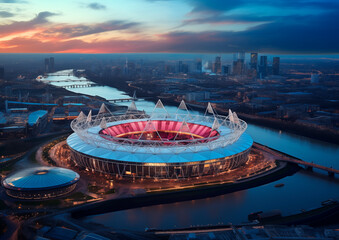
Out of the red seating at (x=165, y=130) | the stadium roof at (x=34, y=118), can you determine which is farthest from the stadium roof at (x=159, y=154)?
the stadium roof at (x=34, y=118)

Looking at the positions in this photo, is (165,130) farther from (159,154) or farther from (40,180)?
(40,180)

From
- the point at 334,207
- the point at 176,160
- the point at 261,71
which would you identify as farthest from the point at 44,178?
the point at 261,71

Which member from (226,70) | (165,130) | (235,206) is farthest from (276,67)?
(235,206)

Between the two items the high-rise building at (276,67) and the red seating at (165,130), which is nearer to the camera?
the red seating at (165,130)

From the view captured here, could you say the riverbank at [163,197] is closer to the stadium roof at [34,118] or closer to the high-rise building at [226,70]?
the stadium roof at [34,118]

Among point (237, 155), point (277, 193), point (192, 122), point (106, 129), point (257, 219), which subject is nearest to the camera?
point (257, 219)

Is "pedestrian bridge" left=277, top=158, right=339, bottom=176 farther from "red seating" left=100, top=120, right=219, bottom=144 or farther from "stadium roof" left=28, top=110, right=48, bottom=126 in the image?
"stadium roof" left=28, top=110, right=48, bottom=126

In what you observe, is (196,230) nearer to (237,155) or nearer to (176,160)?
(176,160)
